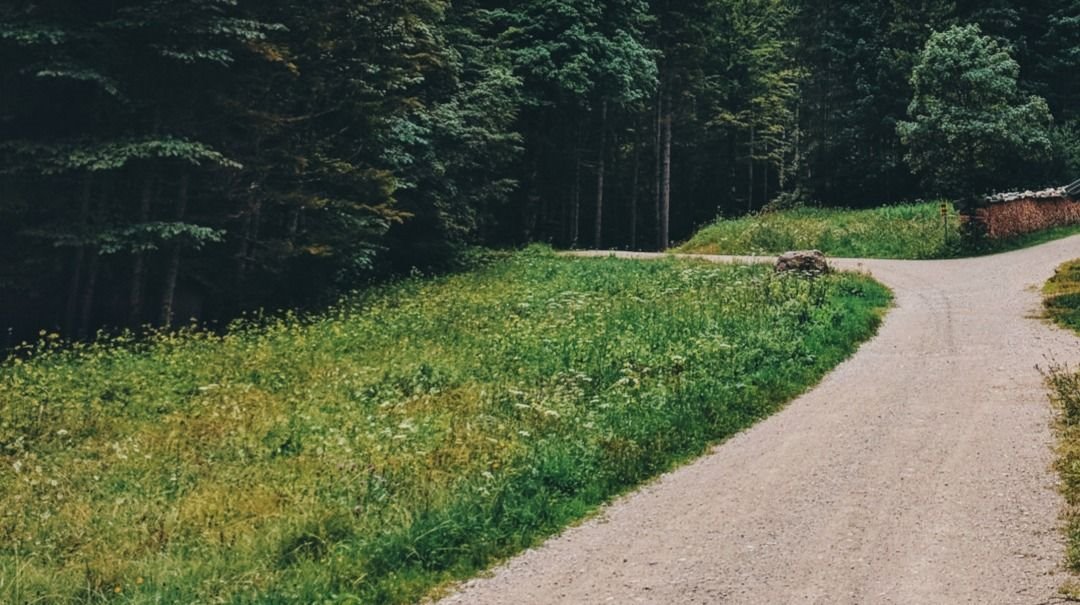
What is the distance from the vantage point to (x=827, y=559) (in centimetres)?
630

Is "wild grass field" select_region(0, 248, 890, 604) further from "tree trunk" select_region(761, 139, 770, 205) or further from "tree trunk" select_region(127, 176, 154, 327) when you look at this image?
"tree trunk" select_region(761, 139, 770, 205)

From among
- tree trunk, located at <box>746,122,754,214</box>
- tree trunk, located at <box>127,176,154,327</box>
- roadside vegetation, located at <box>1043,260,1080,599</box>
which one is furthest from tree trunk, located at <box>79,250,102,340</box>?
tree trunk, located at <box>746,122,754,214</box>

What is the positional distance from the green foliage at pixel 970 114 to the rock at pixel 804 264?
38.4 feet

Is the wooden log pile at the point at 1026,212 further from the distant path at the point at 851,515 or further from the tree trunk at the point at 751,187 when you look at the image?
the tree trunk at the point at 751,187

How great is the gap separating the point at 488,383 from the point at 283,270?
12150 mm

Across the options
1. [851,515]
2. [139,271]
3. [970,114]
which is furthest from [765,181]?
[851,515]

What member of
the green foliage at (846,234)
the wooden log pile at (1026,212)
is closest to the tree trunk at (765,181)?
the green foliage at (846,234)

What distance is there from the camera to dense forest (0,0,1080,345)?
1770 cm

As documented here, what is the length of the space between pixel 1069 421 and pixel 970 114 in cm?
2457

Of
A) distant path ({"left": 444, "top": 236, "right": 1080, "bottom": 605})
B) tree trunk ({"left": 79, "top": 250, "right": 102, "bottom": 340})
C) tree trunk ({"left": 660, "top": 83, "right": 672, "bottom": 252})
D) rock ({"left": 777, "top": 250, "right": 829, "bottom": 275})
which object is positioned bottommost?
distant path ({"left": 444, "top": 236, "right": 1080, "bottom": 605})

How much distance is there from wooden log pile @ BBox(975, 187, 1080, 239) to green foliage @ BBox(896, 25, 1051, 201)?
6.07ft

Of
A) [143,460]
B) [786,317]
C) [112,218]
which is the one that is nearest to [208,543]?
[143,460]

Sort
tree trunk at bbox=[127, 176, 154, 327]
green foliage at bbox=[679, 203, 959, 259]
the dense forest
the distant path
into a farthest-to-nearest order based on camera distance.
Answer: green foliage at bbox=[679, 203, 959, 259] < tree trunk at bbox=[127, 176, 154, 327] < the dense forest < the distant path

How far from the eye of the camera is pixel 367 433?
969cm
